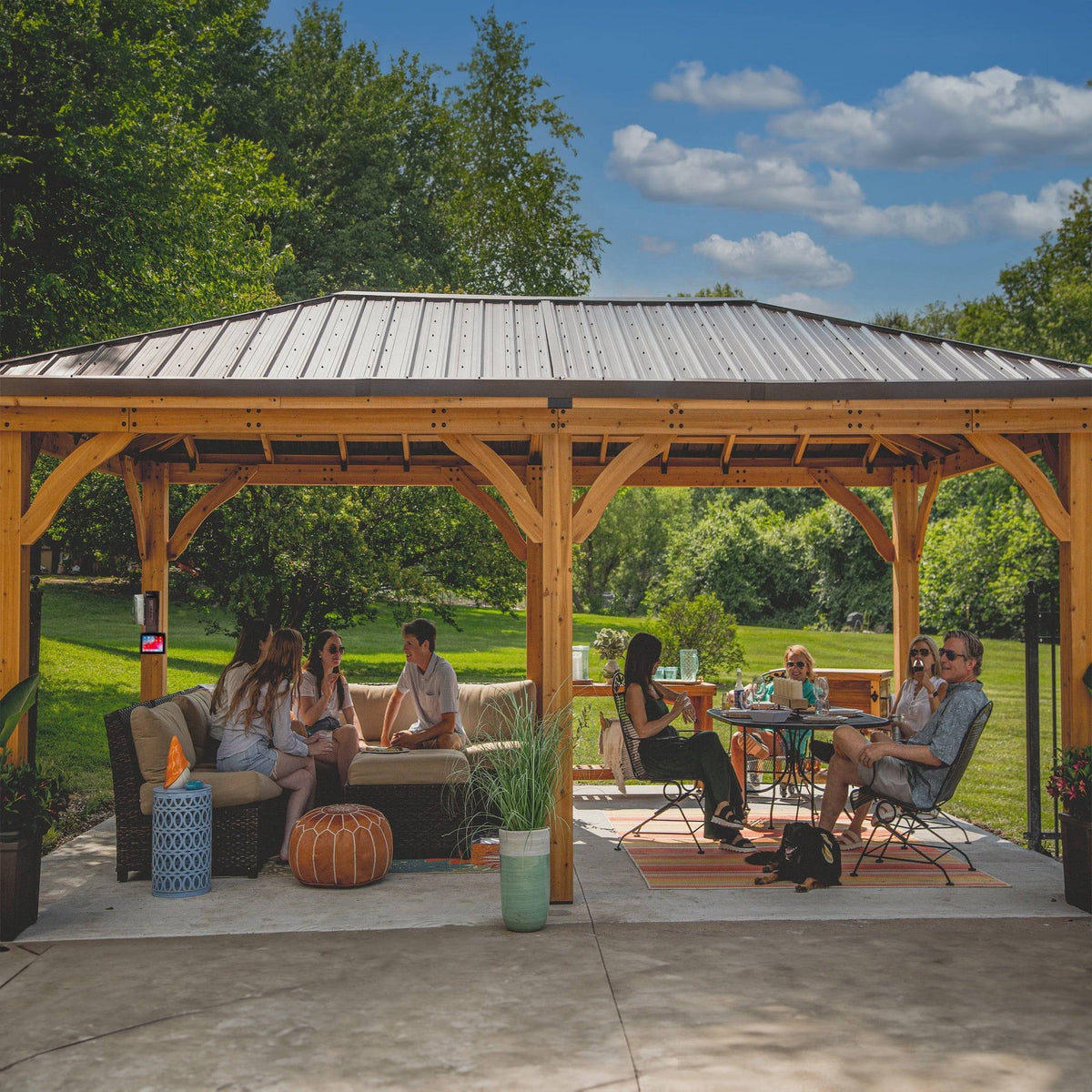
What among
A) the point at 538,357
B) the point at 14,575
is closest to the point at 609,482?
the point at 538,357

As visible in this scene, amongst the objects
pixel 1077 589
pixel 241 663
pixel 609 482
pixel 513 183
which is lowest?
pixel 241 663

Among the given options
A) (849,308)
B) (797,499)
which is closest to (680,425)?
(797,499)

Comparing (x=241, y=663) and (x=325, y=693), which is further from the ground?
(x=241, y=663)

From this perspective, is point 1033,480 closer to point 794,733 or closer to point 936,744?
point 936,744

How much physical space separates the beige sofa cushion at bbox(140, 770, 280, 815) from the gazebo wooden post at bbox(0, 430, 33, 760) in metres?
0.67

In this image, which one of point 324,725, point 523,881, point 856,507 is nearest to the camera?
point 523,881

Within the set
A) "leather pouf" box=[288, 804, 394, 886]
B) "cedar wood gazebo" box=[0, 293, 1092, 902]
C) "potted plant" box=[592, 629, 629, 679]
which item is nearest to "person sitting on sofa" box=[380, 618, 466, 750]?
"cedar wood gazebo" box=[0, 293, 1092, 902]

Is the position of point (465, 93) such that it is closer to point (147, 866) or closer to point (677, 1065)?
point (147, 866)

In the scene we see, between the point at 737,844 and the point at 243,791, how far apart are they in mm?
2943

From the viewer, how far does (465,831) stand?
6809 millimetres

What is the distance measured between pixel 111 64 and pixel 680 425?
7917mm

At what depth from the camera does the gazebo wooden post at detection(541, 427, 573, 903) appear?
5734 millimetres

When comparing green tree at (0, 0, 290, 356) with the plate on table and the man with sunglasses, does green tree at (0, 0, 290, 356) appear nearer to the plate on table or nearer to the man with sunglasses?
the plate on table

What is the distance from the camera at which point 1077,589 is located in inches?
239
